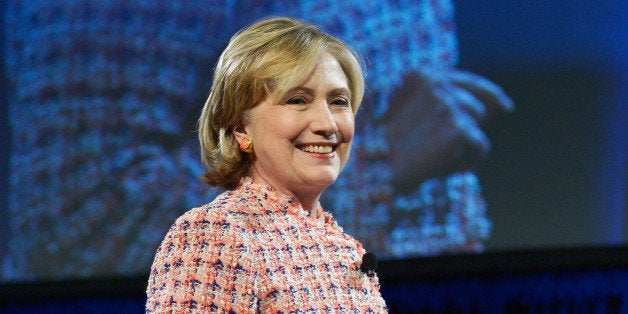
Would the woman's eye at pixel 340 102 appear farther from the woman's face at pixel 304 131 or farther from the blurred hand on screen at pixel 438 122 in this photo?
the blurred hand on screen at pixel 438 122

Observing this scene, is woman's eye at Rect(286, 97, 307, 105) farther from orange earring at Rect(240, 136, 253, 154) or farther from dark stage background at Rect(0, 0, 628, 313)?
dark stage background at Rect(0, 0, 628, 313)

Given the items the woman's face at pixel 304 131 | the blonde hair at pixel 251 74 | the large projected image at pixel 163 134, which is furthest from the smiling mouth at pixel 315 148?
the large projected image at pixel 163 134

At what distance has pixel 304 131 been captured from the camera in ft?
4.48

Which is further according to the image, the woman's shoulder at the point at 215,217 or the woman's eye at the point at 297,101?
the woman's eye at the point at 297,101

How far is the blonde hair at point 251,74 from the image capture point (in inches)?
53.0

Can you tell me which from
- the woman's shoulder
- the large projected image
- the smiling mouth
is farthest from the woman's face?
the large projected image

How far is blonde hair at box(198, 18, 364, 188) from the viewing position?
135 cm

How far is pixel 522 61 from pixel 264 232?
7.84 ft

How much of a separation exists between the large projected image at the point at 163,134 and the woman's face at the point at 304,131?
1.81 meters

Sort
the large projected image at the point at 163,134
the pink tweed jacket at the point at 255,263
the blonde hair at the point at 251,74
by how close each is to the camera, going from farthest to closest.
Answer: the large projected image at the point at 163,134 → the blonde hair at the point at 251,74 → the pink tweed jacket at the point at 255,263

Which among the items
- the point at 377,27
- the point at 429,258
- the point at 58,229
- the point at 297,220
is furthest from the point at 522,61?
the point at 297,220

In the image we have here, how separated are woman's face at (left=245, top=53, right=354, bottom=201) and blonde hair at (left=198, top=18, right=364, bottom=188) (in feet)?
0.06

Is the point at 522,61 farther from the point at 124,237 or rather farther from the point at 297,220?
the point at 297,220

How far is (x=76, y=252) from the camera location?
3178 millimetres
